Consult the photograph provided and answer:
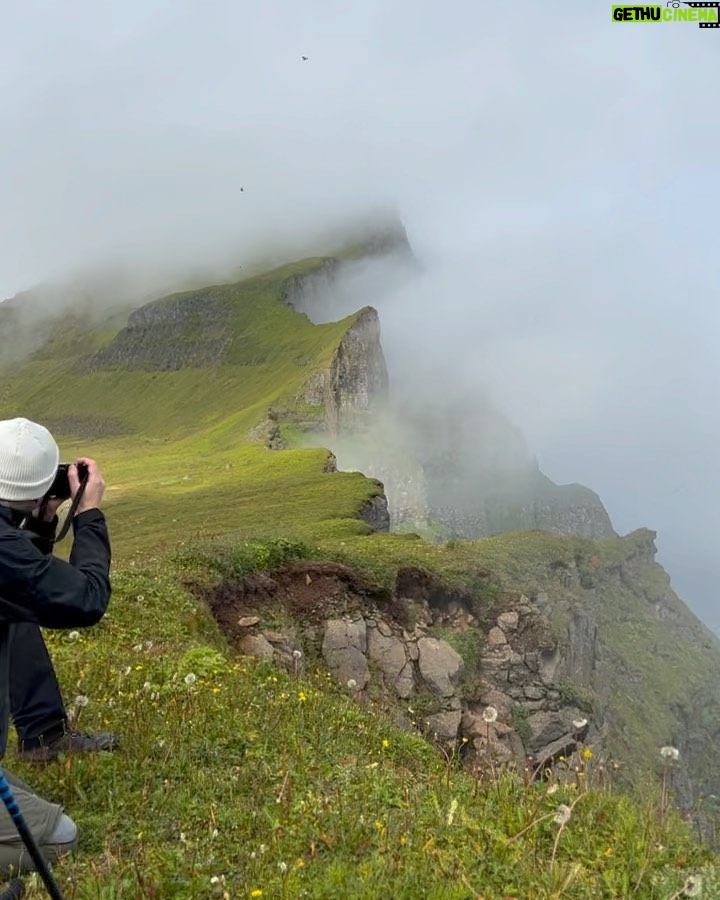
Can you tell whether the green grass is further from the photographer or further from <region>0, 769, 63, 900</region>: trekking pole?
<region>0, 769, 63, 900</region>: trekking pole

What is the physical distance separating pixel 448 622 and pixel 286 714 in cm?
1598

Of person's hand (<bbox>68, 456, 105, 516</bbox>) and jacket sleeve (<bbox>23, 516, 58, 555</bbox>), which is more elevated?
person's hand (<bbox>68, 456, 105, 516</bbox>)

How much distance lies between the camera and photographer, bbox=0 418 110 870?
4250mm

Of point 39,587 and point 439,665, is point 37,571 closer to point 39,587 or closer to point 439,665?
point 39,587

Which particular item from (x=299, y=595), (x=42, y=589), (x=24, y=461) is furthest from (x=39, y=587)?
(x=299, y=595)

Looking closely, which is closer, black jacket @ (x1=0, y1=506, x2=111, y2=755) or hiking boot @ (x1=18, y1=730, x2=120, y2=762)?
black jacket @ (x1=0, y1=506, x2=111, y2=755)

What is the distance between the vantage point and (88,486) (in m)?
5.05

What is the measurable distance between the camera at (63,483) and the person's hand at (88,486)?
0.03 metres

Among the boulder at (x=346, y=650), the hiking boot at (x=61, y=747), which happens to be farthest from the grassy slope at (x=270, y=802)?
the boulder at (x=346, y=650)

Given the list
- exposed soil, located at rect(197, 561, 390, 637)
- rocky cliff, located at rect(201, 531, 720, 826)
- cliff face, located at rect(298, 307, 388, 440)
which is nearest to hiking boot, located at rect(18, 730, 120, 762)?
rocky cliff, located at rect(201, 531, 720, 826)

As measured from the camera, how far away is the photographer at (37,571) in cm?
425

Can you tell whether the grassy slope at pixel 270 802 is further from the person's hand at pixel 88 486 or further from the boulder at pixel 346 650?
the boulder at pixel 346 650

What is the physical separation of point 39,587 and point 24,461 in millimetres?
872

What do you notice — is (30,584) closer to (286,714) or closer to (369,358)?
(286,714)
